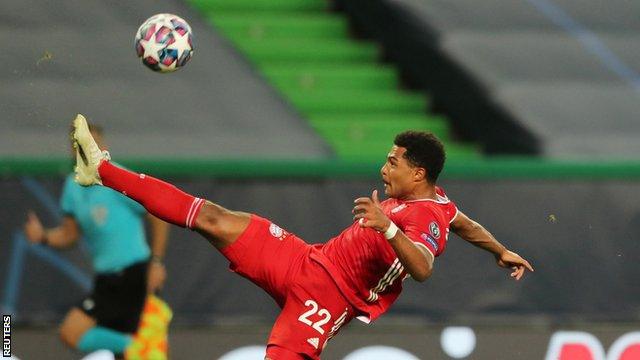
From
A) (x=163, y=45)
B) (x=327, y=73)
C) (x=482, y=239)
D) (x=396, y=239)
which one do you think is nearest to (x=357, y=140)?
(x=327, y=73)

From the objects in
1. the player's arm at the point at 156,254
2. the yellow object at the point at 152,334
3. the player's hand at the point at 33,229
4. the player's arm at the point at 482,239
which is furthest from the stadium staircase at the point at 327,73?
the player's arm at the point at 482,239

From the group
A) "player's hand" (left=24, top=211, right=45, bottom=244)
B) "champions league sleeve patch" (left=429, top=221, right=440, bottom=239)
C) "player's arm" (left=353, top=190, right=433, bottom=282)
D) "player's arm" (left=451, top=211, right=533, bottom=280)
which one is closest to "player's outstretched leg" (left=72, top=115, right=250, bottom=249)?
"player's arm" (left=353, top=190, right=433, bottom=282)

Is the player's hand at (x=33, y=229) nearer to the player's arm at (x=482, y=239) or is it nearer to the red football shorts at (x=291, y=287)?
the red football shorts at (x=291, y=287)

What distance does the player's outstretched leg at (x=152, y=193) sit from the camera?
19.9 feet

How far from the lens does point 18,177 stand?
8070mm

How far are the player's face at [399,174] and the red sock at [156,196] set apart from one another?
2.92ft

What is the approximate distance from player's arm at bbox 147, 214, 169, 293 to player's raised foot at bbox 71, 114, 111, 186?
1.95 m

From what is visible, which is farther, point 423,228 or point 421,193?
point 421,193

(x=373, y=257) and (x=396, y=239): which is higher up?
(x=396, y=239)

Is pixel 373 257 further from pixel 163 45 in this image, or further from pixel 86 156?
pixel 163 45

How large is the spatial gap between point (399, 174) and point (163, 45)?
1.54 metres

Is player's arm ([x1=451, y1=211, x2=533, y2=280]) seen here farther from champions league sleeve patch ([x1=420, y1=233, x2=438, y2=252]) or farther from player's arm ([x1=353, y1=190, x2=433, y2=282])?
player's arm ([x1=353, y1=190, x2=433, y2=282])

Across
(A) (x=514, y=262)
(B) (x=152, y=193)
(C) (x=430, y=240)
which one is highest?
(C) (x=430, y=240)

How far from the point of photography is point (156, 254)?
8109mm
